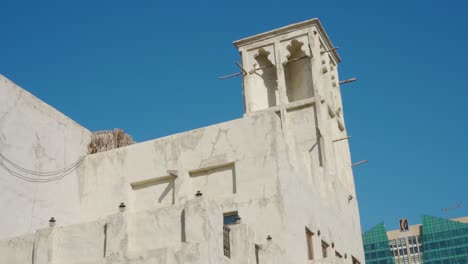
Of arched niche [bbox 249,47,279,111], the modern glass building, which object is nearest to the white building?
arched niche [bbox 249,47,279,111]

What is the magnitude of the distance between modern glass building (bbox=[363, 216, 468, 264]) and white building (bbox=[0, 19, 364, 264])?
100 metres

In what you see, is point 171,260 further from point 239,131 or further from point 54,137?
point 54,137

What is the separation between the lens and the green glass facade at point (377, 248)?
421ft

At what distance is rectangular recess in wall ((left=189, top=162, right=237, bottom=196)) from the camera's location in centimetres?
2272

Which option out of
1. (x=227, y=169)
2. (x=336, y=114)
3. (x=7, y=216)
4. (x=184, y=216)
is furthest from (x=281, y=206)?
(x=336, y=114)

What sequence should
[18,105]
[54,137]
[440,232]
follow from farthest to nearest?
[440,232], [54,137], [18,105]

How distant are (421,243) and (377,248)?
8.00m

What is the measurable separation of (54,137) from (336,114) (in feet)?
39.2

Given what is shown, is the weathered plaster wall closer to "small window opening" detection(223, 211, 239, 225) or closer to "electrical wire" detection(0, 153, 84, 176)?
"electrical wire" detection(0, 153, 84, 176)

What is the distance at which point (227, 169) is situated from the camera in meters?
23.0

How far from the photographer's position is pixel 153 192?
24.2 m

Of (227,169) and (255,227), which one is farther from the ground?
(227,169)

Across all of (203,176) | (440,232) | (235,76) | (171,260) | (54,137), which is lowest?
(171,260)

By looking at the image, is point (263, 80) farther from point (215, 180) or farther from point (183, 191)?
point (183, 191)
